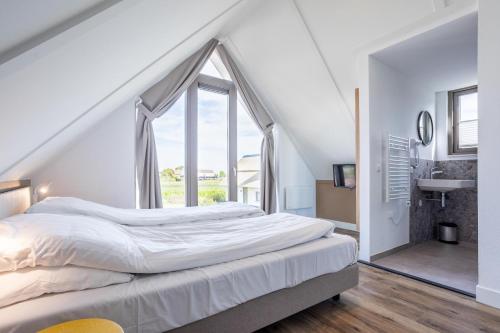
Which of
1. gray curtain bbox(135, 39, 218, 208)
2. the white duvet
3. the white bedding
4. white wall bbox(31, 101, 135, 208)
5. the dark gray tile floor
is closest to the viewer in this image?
the white duvet

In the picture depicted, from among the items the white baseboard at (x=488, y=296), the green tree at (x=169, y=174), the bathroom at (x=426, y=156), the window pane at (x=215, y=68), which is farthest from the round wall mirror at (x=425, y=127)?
the green tree at (x=169, y=174)

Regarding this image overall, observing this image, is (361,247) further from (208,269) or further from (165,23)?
(165,23)

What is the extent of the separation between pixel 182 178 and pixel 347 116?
293 centimetres

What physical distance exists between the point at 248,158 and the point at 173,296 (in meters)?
3.78

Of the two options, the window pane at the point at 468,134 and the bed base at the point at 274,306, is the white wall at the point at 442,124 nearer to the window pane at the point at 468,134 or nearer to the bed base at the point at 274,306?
the window pane at the point at 468,134

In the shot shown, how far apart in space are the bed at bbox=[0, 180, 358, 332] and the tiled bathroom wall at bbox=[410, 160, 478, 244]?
240cm

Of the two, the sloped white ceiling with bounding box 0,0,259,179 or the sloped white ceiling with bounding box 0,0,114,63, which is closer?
the sloped white ceiling with bounding box 0,0,114,63

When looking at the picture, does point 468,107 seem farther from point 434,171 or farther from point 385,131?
point 385,131

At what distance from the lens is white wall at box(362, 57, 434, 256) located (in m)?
3.09

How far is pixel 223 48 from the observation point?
438cm

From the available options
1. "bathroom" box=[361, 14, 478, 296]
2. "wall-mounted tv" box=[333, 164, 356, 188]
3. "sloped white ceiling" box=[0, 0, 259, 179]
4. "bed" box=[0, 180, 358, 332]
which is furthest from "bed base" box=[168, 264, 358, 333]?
"wall-mounted tv" box=[333, 164, 356, 188]

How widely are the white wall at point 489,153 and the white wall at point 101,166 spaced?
12.9 ft

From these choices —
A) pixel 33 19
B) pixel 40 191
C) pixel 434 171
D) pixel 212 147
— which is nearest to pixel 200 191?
pixel 212 147

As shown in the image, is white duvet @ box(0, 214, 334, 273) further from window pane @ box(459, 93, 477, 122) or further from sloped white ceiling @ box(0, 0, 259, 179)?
window pane @ box(459, 93, 477, 122)
